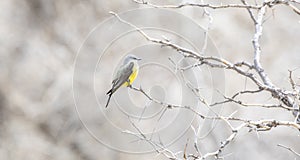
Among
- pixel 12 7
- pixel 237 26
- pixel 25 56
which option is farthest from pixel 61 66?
pixel 237 26

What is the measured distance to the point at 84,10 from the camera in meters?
2.93

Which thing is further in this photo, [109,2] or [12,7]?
[109,2]

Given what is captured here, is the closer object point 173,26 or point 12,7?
point 12,7

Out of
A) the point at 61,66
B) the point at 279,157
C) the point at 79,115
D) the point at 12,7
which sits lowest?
the point at 279,157

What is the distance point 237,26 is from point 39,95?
1392 mm

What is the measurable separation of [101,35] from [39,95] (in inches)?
21.5

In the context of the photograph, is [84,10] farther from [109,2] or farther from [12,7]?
[12,7]

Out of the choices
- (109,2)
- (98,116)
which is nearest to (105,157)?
(98,116)

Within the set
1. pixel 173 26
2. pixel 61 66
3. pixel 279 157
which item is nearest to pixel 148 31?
pixel 173 26

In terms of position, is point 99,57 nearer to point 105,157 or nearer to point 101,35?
point 101,35

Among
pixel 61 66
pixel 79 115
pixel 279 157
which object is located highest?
pixel 61 66

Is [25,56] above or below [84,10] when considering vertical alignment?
below

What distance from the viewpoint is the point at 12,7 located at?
277cm

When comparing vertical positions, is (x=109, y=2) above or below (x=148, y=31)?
above
